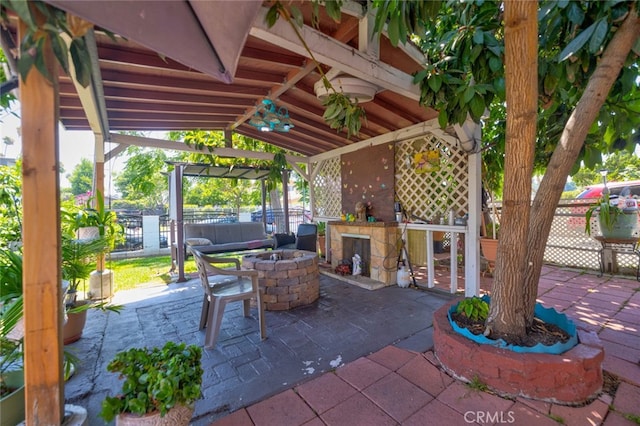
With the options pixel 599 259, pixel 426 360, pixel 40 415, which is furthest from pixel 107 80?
pixel 599 259

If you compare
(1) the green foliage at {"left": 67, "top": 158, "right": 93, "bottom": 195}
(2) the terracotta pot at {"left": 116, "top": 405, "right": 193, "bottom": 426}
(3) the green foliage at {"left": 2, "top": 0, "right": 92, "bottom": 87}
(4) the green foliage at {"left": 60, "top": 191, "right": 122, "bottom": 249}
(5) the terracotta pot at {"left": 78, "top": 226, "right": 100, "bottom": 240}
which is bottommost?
(2) the terracotta pot at {"left": 116, "top": 405, "right": 193, "bottom": 426}

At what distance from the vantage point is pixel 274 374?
194cm

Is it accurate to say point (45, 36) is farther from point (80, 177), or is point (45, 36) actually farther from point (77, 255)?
point (80, 177)

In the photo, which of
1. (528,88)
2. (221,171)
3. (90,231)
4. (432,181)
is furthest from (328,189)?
(528,88)

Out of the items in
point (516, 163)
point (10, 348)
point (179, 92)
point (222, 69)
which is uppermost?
point (179, 92)

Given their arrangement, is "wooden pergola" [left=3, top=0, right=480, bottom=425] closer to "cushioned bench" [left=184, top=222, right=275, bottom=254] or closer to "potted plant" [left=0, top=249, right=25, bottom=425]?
"potted plant" [left=0, top=249, right=25, bottom=425]

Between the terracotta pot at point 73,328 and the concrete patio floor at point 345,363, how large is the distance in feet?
0.26

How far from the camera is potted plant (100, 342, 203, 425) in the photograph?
116cm

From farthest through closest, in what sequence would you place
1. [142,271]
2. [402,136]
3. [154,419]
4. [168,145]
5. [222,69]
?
[142,271], [168,145], [402,136], [222,69], [154,419]

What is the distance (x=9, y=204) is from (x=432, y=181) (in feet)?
16.0

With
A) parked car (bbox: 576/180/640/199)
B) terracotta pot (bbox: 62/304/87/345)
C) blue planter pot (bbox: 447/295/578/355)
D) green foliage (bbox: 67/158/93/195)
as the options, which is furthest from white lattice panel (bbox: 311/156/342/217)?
green foliage (bbox: 67/158/93/195)

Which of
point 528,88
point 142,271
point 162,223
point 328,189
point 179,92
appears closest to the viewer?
point 528,88

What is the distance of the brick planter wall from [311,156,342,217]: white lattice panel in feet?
13.2
